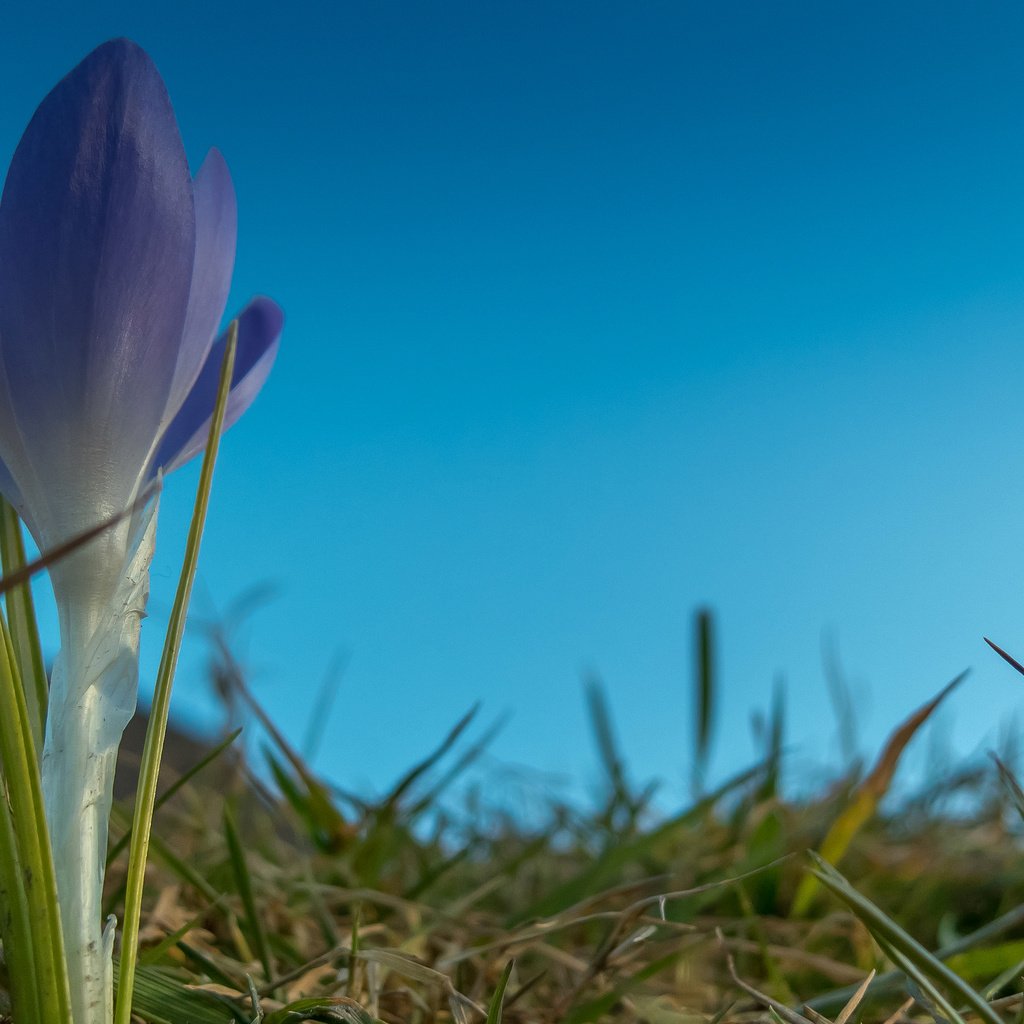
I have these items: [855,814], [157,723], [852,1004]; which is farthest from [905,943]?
[855,814]

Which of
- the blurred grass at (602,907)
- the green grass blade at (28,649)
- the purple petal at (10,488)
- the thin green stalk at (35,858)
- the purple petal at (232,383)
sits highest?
the purple petal at (232,383)

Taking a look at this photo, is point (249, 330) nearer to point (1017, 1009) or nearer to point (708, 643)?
point (1017, 1009)

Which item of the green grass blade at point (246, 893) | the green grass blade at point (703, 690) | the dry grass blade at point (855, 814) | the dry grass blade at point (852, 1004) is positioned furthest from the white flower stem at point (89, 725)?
the green grass blade at point (703, 690)

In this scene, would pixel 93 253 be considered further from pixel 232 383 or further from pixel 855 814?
pixel 855 814

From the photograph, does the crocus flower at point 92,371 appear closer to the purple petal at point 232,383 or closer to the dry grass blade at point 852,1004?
the purple petal at point 232,383

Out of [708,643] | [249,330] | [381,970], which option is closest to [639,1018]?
[381,970]

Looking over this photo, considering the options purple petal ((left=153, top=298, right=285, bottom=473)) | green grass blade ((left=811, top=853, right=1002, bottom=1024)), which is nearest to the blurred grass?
green grass blade ((left=811, top=853, right=1002, bottom=1024))

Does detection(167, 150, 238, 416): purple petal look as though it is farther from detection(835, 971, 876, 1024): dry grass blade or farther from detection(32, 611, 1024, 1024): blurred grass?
Result: detection(835, 971, 876, 1024): dry grass blade
